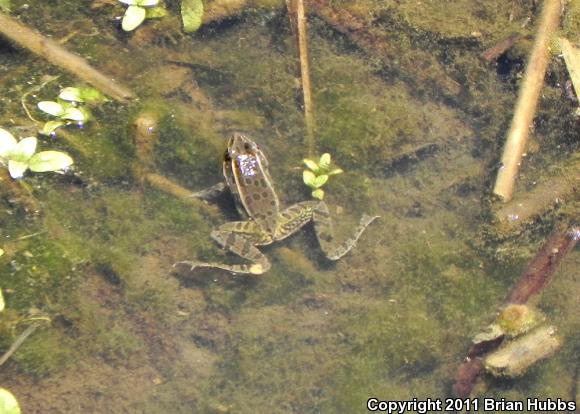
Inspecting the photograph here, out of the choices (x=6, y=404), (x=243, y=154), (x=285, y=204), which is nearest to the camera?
(x=6, y=404)

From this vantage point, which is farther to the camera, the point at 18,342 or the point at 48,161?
the point at 48,161

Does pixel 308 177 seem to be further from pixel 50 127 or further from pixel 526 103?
pixel 50 127

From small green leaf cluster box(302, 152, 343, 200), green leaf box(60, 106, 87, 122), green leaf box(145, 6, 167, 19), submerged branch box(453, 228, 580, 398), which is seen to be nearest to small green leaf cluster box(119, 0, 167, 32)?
green leaf box(145, 6, 167, 19)

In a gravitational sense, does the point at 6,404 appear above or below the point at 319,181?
below

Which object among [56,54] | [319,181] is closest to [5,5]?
[56,54]

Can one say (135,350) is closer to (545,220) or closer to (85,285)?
(85,285)

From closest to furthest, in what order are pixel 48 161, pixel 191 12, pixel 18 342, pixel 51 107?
pixel 18 342 < pixel 48 161 < pixel 51 107 < pixel 191 12
